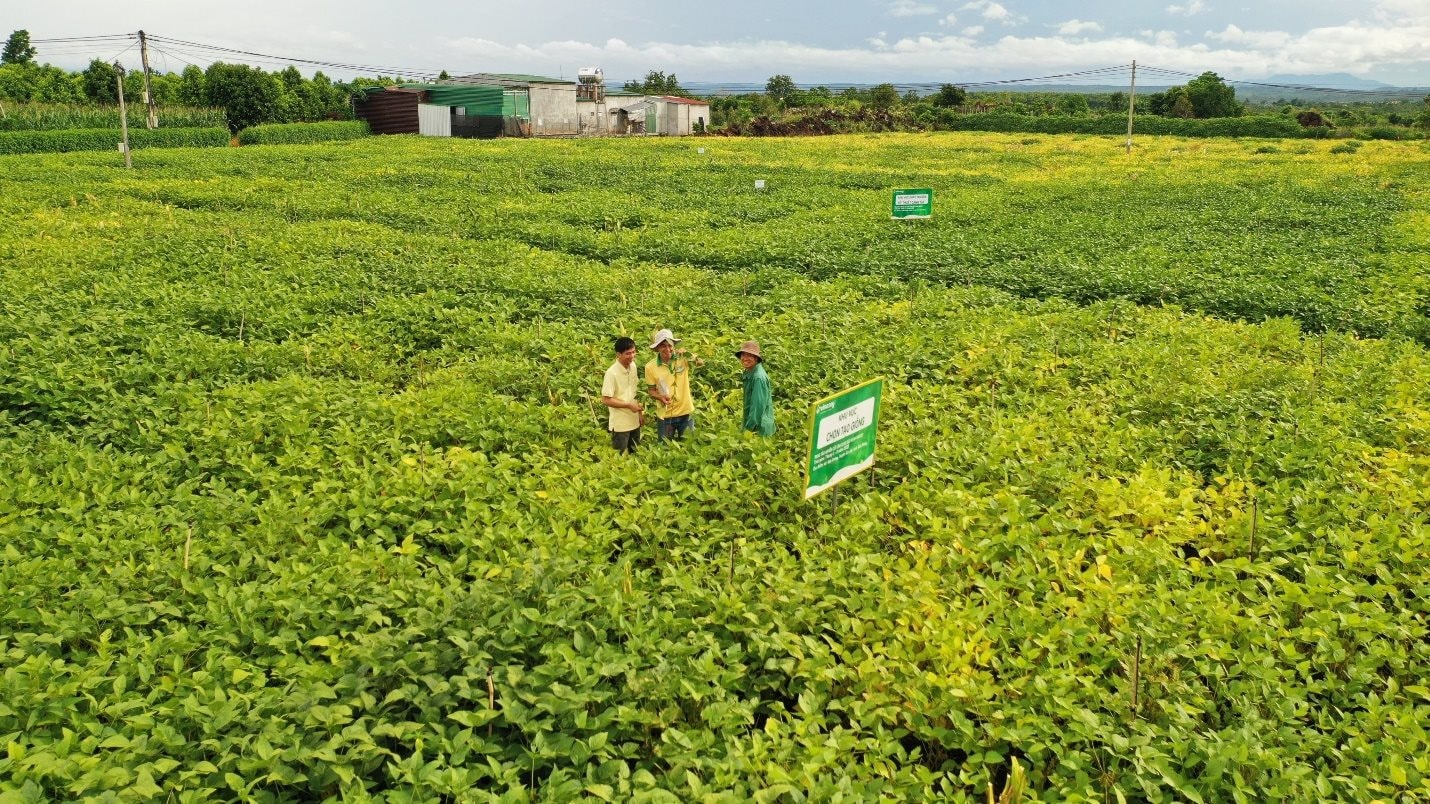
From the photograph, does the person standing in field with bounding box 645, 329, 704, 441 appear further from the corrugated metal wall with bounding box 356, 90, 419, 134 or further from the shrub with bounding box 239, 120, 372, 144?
the corrugated metal wall with bounding box 356, 90, 419, 134

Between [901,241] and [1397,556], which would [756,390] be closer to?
[1397,556]

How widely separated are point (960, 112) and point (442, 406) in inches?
3221

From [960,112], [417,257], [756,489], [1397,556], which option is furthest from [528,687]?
[960,112]

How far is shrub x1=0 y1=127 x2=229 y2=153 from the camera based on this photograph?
43094mm

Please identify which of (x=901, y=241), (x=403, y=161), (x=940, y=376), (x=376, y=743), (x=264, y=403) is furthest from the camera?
(x=403, y=161)

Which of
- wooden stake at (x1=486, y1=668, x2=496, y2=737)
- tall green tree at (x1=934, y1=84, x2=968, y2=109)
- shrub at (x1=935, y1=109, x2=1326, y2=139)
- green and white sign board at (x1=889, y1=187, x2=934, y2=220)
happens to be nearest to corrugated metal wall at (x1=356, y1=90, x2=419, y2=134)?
shrub at (x1=935, y1=109, x2=1326, y2=139)

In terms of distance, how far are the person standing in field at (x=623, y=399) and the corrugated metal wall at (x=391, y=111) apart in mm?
63377

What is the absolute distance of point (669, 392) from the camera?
27.0 ft

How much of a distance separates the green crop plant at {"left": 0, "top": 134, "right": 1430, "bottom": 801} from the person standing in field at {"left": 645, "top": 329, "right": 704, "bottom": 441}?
0.36 m

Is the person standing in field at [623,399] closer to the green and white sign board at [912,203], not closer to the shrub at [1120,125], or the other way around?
the green and white sign board at [912,203]

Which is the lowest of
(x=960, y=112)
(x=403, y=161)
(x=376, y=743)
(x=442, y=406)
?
(x=376, y=743)

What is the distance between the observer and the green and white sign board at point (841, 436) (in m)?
6.14

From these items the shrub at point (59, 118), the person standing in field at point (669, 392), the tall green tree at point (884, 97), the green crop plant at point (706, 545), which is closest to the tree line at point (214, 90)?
the shrub at point (59, 118)

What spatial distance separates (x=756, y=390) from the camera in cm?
787
